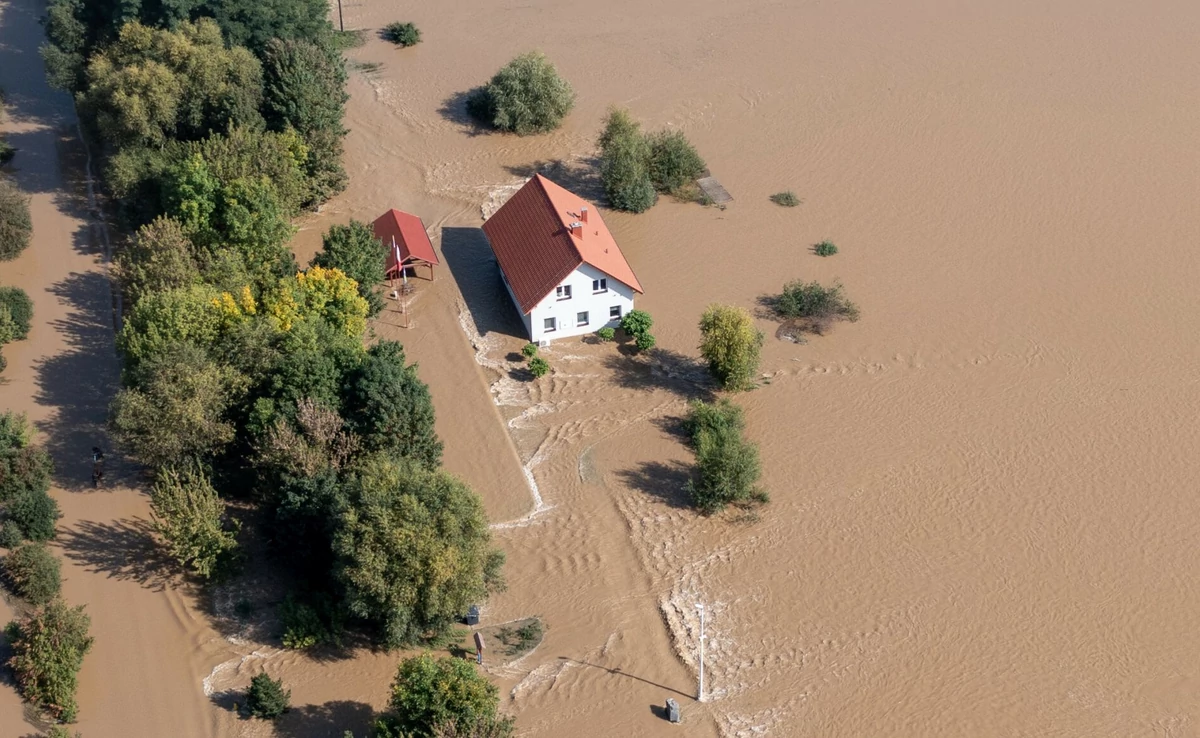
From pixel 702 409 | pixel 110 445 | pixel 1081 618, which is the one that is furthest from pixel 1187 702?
pixel 110 445

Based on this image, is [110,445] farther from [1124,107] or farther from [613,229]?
[1124,107]

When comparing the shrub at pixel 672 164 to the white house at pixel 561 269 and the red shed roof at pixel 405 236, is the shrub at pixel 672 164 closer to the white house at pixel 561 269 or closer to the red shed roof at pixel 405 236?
the white house at pixel 561 269

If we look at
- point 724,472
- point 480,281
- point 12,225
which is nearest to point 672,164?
point 480,281

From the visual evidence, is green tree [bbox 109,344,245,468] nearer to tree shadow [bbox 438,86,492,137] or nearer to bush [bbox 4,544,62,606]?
bush [bbox 4,544,62,606]

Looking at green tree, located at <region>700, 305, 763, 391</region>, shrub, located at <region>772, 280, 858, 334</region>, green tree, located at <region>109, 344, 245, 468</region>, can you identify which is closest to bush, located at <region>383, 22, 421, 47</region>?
shrub, located at <region>772, 280, 858, 334</region>

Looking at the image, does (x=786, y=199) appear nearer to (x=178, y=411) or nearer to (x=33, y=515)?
(x=178, y=411)

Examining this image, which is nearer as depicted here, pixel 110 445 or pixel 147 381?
pixel 147 381
